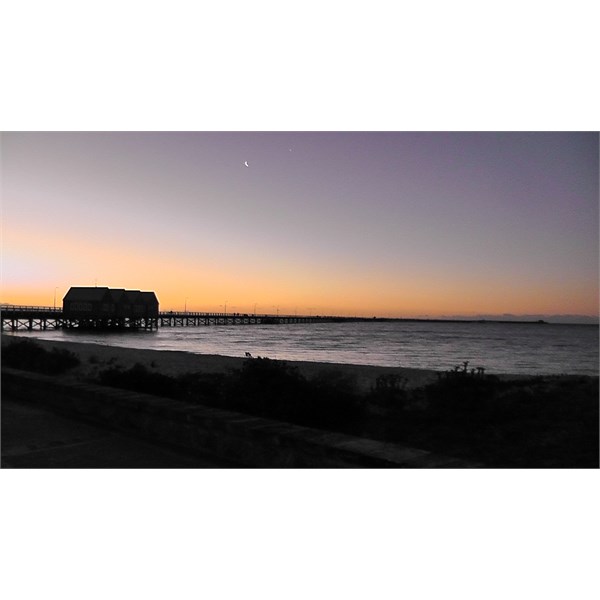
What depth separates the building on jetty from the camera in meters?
22.3

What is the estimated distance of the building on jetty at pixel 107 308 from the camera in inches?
876

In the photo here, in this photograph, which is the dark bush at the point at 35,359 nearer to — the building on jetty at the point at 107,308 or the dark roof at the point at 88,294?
the building on jetty at the point at 107,308

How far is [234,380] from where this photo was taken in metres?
5.75

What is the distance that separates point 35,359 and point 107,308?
18.5 metres

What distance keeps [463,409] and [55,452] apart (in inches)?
128

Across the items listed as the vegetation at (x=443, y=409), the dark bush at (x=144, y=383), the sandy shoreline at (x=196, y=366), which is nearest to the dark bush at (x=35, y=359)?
the sandy shoreline at (x=196, y=366)

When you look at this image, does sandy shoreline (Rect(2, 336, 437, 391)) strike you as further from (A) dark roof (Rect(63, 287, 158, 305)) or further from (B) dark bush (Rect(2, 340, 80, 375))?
(A) dark roof (Rect(63, 287, 158, 305))

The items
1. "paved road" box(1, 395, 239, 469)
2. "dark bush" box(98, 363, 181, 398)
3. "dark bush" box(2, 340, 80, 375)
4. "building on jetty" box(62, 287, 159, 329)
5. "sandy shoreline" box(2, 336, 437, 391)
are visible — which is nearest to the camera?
"paved road" box(1, 395, 239, 469)

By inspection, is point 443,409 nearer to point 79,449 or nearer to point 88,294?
point 79,449

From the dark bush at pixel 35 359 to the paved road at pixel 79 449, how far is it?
371cm

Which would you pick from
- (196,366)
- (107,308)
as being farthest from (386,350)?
(196,366)

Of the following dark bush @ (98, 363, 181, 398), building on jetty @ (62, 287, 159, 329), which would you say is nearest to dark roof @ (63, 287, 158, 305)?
building on jetty @ (62, 287, 159, 329)

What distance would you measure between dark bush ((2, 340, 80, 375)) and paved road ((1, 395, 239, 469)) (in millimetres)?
3706

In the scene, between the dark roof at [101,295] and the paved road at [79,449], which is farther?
the dark roof at [101,295]
